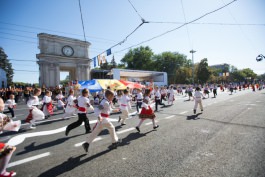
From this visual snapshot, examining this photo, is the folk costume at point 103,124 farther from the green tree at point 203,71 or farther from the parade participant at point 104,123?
the green tree at point 203,71

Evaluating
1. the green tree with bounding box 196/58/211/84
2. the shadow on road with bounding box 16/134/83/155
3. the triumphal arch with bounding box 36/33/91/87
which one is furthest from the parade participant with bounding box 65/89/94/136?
the green tree with bounding box 196/58/211/84

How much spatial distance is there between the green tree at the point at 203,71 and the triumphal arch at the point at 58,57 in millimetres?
45369

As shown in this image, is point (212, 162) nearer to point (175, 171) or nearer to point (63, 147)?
point (175, 171)

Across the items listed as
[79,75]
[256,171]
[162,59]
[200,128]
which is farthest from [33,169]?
[162,59]

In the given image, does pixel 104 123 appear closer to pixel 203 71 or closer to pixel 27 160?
pixel 27 160

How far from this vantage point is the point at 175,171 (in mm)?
3068

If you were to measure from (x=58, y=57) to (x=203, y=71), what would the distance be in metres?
53.6

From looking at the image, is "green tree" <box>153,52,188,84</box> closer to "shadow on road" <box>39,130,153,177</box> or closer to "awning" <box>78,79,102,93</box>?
"awning" <box>78,79,102,93</box>

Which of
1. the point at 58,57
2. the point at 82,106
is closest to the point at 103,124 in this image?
the point at 82,106

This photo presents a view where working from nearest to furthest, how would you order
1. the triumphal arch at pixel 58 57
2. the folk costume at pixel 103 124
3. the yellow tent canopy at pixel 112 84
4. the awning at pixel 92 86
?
the folk costume at pixel 103 124 → the awning at pixel 92 86 → the yellow tent canopy at pixel 112 84 → the triumphal arch at pixel 58 57

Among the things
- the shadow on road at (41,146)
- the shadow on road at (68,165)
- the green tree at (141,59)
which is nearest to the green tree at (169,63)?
the green tree at (141,59)

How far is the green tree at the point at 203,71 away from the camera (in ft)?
199

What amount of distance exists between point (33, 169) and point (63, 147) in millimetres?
1268

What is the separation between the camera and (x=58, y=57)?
35469 mm
